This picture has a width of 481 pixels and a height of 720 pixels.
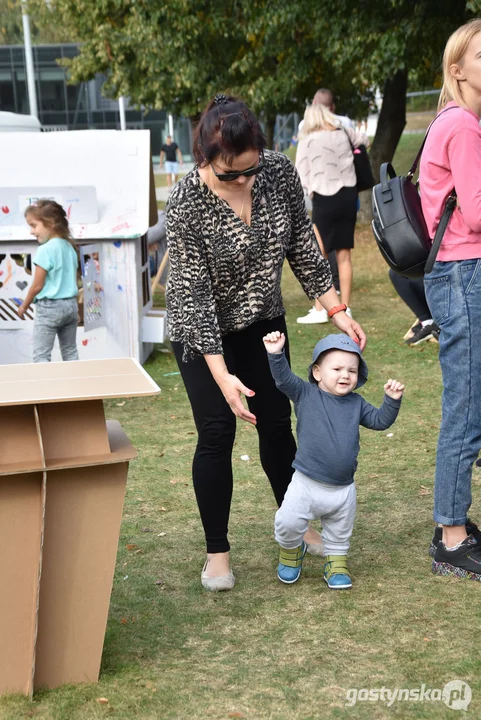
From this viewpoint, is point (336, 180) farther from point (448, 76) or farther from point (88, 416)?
point (88, 416)

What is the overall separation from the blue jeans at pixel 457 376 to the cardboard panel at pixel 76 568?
1377 mm

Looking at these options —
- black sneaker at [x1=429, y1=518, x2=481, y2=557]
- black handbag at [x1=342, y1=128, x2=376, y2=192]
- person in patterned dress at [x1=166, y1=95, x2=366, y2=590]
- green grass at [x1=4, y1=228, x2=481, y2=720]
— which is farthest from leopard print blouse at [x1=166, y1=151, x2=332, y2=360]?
black handbag at [x1=342, y1=128, x2=376, y2=192]

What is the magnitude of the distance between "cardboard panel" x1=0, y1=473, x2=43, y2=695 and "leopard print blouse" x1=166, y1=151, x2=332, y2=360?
927mm

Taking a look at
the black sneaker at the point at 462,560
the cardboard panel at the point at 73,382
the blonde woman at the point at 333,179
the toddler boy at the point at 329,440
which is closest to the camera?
the cardboard panel at the point at 73,382

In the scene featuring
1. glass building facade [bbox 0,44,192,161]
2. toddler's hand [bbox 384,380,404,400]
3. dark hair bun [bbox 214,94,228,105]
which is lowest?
glass building facade [bbox 0,44,192,161]

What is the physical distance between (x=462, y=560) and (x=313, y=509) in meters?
0.62

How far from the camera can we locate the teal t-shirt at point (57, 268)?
673cm

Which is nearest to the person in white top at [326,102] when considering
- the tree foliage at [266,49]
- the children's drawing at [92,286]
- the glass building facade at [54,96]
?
the tree foliage at [266,49]

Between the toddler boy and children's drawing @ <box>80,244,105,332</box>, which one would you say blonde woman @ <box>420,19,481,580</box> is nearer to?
the toddler boy

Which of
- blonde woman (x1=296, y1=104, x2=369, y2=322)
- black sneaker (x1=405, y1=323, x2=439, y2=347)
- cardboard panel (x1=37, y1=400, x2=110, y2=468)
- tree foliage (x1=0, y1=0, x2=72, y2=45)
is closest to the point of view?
cardboard panel (x1=37, y1=400, x2=110, y2=468)

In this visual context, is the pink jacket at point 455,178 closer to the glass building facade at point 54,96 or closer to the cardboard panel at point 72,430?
the cardboard panel at point 72,430

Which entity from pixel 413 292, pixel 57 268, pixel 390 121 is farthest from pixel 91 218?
pixel 390 121

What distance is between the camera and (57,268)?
6742mm

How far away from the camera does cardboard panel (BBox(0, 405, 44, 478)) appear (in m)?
2.70
